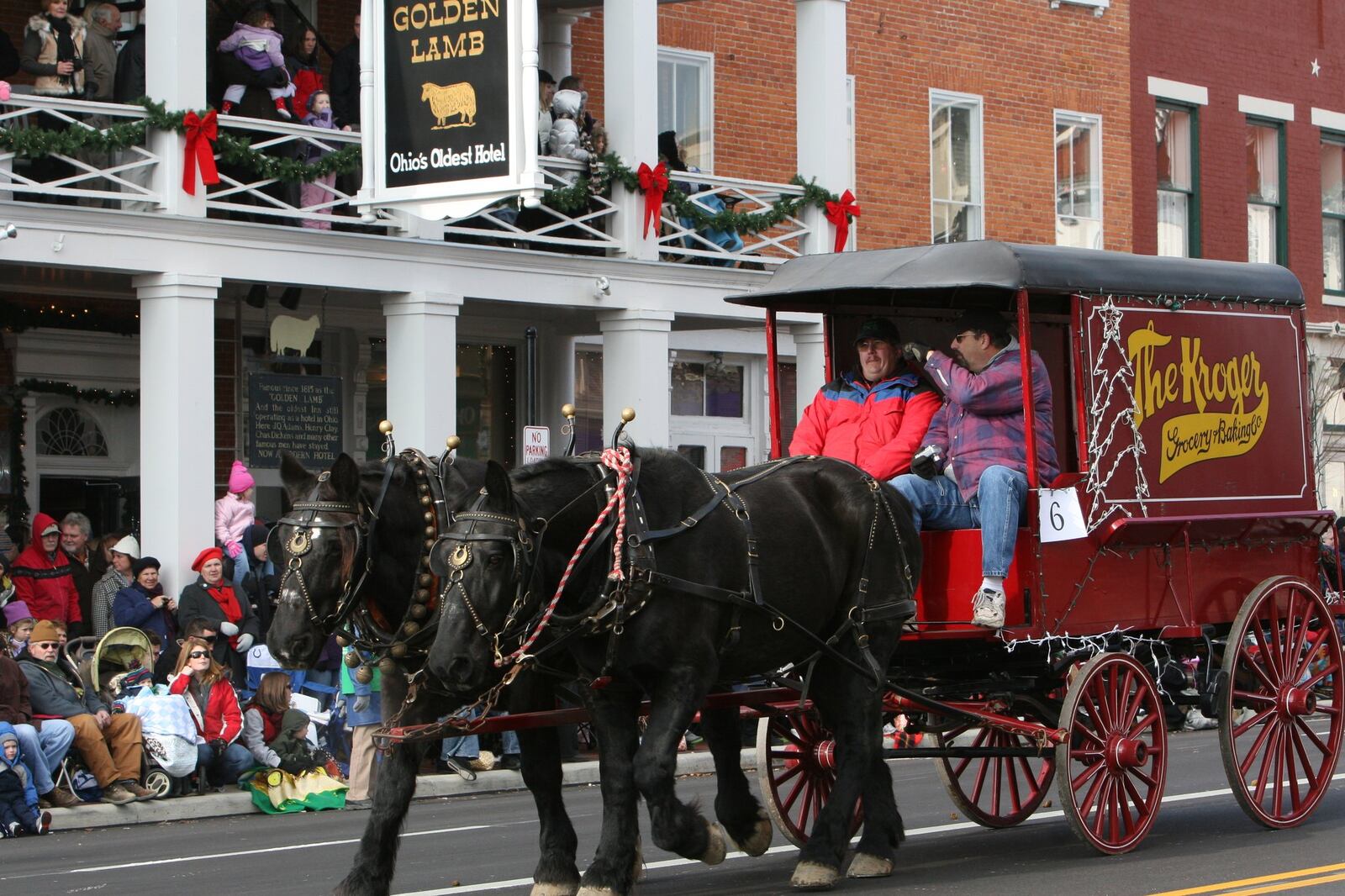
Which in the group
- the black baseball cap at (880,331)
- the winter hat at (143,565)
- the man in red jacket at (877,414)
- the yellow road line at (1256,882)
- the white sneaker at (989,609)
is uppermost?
the black baseball cap at (880,331)

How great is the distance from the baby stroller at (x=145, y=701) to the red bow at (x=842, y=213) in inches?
344

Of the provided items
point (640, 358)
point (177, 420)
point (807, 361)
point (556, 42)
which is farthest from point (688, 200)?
point (177, 420)

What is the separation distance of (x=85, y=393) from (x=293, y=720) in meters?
5.25

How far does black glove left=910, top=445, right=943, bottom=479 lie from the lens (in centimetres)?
1023

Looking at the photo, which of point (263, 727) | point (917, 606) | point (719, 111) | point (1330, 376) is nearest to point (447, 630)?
point (917, 606)

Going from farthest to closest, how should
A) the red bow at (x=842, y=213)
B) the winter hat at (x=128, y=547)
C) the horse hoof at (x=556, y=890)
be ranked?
1. the red bow at (x=842, y=213)
2. the winter hat at (x=128, y=547)
3. the horse hoof at (x=556, y=890)

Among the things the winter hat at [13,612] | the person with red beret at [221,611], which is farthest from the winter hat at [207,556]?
the winter hat at [13,612]

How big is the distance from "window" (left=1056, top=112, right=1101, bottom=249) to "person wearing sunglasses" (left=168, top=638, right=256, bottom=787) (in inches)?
579

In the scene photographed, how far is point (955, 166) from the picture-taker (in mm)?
25250

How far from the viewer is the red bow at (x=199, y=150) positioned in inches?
655

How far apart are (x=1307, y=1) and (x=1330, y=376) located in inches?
223

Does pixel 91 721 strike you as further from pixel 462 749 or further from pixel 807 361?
pixel 807 361

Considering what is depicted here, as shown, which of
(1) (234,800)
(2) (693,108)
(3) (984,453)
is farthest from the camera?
(2) (693,108)

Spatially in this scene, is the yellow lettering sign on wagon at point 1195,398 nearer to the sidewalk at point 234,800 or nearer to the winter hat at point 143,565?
the sidewalk at point 234,800
